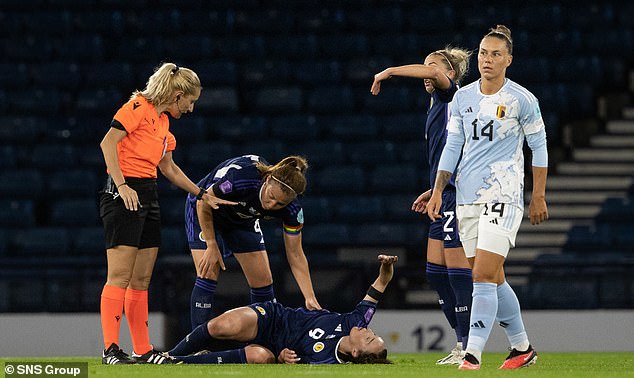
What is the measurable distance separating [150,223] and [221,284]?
3106mm

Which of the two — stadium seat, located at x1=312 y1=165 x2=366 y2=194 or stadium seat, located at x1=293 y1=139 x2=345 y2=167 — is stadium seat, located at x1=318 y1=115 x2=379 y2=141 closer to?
stadium seat, located at x1=293 y1=139 x2=345 y2=167

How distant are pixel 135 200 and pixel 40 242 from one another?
238 inches

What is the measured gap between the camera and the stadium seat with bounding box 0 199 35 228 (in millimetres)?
12438

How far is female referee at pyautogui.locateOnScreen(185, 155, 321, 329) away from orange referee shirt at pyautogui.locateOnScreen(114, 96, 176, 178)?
1.56 ft

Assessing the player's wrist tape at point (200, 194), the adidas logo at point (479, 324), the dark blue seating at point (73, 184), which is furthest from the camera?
the dark blue seating at point (73, 184)

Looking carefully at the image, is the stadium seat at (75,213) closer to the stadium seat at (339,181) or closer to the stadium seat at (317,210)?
the stadium seat at (317,210)

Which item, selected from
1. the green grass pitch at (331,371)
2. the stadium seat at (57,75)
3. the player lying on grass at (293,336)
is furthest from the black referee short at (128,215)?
the stadium seat at (57,75)

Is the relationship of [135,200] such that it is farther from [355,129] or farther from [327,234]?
[355,129]

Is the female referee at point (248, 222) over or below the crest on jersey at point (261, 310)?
over

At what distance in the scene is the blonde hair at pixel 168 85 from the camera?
6.68 meters

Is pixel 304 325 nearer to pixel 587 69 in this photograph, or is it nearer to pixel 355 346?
pixel 355 346

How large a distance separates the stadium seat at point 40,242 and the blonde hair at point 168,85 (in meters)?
5.63

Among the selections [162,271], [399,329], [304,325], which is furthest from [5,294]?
[304,325]

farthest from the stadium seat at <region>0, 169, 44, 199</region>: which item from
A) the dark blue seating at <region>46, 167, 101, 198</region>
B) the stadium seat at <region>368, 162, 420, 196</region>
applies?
the stadium seat at <region>368, 162, 420, 196</region>
